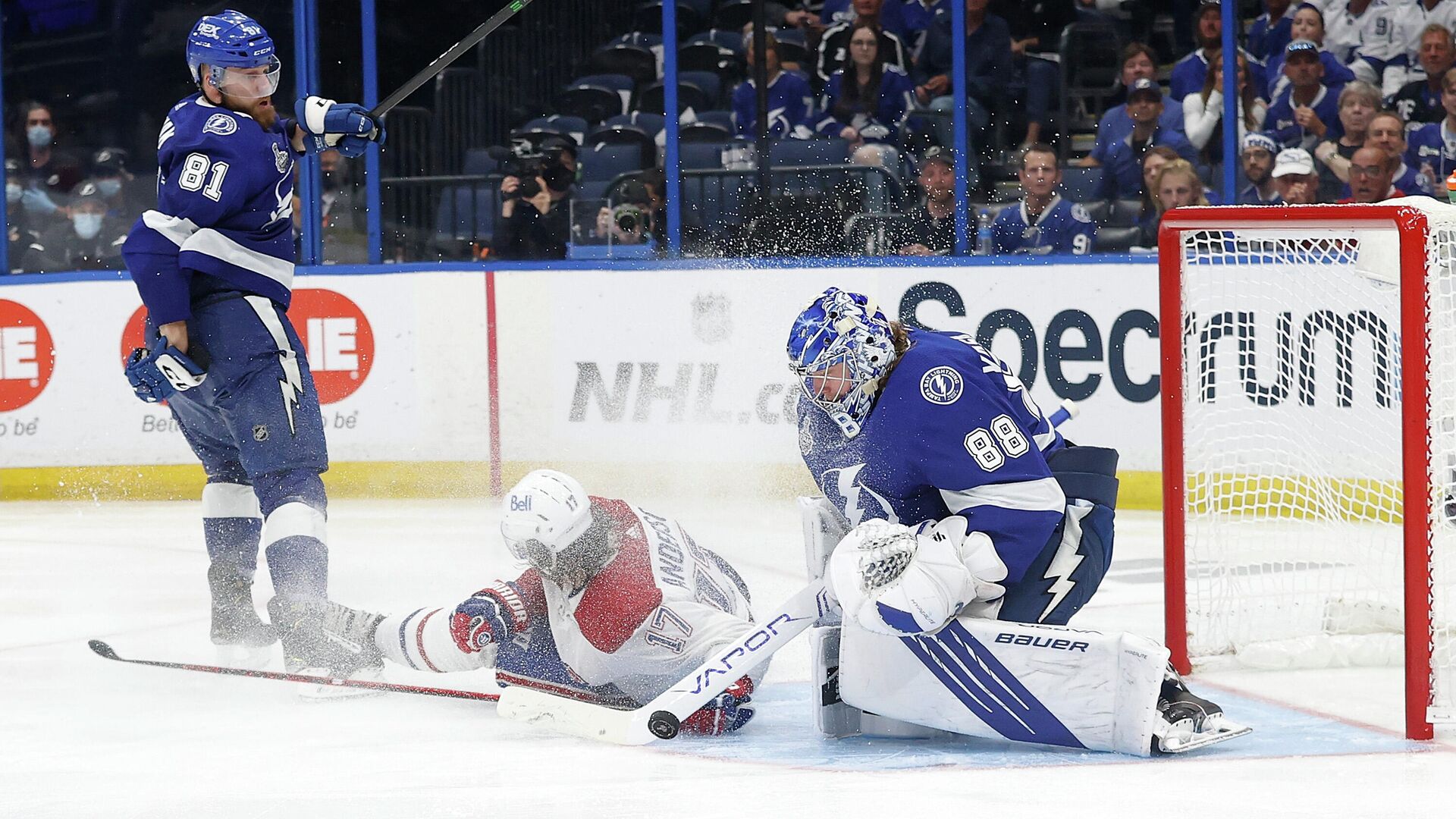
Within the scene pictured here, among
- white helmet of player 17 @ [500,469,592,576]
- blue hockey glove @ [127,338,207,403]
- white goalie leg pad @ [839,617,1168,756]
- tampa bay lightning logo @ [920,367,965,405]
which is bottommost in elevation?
white goalie leg pad @ [839,617,1168,756]

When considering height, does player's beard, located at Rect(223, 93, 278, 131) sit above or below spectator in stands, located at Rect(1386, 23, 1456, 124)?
below

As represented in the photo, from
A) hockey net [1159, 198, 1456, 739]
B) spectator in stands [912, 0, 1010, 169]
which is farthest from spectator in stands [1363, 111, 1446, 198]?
spectator in stands [912, 0, 1010, 169]

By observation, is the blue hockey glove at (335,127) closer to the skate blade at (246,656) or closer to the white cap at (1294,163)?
the skate blade at (246,656)

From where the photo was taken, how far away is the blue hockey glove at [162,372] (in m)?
3.74

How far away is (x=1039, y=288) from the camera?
6203 millimetres

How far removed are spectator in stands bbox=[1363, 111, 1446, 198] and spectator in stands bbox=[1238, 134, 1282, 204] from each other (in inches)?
13.3

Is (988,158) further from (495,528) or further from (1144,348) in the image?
(495,528)

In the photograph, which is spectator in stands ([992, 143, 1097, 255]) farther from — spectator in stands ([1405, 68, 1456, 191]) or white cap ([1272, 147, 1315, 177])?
spectator in stands ([1405, 68, 1456, 191])

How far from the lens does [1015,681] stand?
2.93 m

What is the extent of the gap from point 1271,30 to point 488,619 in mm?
4527

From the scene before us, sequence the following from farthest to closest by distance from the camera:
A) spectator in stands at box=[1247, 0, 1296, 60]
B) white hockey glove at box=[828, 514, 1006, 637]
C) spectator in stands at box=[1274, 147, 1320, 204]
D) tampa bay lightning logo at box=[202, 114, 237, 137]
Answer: spectator in stands at box=[1247, 0, 1296, 60] → spectator in stands at box=[1274, 147, 1320, 204] → tampa bay lightning logo at box=[202, 114, 237, 137] → white hockey glove at box=[828, 514, 1006, 637]

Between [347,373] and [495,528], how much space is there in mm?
1122

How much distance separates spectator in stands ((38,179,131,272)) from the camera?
7.24 metres

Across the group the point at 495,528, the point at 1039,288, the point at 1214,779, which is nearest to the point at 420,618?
the point at 1214,779
